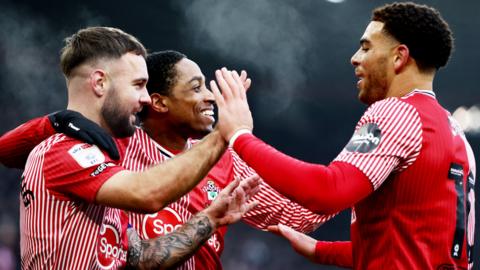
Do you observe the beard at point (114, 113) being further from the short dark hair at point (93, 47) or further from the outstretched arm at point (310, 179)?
the outstretched arm at point (310, 179)

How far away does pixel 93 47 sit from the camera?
239 centimetres

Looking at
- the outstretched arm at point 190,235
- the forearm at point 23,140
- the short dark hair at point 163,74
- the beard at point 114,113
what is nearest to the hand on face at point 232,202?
the outstretched arm at point 190,235

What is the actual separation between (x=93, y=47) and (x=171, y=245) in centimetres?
84

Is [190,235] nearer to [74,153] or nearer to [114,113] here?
[114,113]

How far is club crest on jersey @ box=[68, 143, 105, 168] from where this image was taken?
6.81 ft

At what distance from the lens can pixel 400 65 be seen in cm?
230

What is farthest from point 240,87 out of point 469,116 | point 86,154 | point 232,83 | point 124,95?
point 469,116

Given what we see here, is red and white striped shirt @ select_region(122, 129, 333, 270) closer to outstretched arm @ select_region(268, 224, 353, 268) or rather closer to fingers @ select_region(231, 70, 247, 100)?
outstretched arm @ select_region(268, 224, 353, 268)

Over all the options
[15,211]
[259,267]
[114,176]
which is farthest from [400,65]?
[259,267]

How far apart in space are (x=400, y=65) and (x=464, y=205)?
1.72ft

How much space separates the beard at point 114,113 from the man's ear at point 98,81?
0.03 meters

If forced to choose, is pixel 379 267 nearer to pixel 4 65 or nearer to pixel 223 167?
pixel 223 167

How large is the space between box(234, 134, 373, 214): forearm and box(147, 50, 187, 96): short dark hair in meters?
1.34

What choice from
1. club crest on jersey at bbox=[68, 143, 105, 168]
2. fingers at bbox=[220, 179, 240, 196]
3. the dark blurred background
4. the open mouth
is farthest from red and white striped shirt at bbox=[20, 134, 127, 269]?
the dark blurred background
